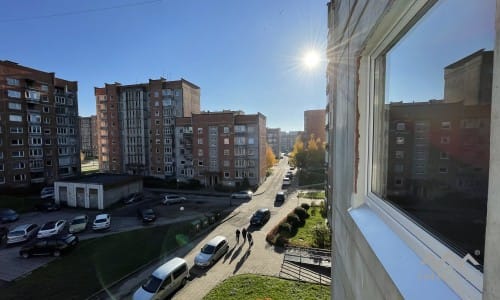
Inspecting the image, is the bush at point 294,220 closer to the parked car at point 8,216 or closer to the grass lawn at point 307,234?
the grass lawn at point 307,234

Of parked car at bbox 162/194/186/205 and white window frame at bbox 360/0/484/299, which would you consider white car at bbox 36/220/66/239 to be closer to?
parked car at bbox 162/194/186/205

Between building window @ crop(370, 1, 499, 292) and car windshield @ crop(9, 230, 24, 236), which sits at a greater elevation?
building window @ crop(370, 1, 499, 292)

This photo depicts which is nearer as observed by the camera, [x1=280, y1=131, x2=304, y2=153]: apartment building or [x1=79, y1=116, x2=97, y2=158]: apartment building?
[x1=79, y1=116, x2=97, y2=158]: apartment building

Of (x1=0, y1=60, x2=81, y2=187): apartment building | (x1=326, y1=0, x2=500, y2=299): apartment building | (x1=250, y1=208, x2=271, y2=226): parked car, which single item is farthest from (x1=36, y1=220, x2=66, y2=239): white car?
(x1=326, y1=0, x2=500, y2=299): apartment building

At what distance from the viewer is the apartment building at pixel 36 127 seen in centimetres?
3070

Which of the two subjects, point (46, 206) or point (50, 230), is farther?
point (46, 206)

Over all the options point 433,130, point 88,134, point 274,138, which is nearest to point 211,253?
point 433,130

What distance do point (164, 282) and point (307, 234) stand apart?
11.4m

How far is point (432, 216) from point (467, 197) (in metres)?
0.26

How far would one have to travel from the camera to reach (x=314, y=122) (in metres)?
70.2

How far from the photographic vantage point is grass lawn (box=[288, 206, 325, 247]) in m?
16.2

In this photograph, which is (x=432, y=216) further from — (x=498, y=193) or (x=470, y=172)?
(x=498, y=193)

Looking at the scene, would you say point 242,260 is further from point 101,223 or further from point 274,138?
point 274,138

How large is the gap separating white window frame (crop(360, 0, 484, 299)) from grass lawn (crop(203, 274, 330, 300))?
963 cm
